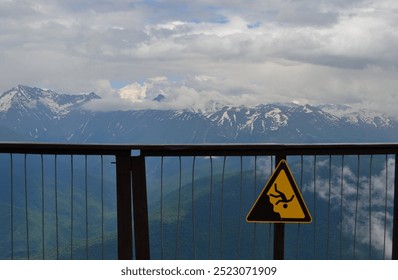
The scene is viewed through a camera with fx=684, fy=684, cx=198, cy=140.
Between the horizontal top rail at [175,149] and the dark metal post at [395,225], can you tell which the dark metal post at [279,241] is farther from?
the dark metal post at [395,225]

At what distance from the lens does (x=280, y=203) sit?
257 inches

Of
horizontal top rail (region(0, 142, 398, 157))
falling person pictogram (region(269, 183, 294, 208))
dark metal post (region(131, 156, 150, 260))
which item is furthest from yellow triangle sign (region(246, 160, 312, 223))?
dark metal post (region(131, 156, 150, 260))

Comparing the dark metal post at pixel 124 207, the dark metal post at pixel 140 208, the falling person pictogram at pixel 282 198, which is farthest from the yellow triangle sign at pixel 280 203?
the dark metal post at pixel 124 207

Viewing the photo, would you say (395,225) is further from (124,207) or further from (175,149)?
(124,207)

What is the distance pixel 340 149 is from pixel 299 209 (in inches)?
28.6

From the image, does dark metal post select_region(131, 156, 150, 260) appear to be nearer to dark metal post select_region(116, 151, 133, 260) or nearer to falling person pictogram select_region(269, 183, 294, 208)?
dark metal post select_region(116, 151, 133, 260)

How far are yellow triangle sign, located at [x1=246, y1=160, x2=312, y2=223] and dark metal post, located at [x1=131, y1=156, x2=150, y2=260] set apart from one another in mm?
989

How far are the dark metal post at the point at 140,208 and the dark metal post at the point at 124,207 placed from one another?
0.06 meters

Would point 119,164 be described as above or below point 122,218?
above

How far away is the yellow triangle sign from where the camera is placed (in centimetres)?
645

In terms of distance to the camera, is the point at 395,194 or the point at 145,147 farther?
the point at 395,194
